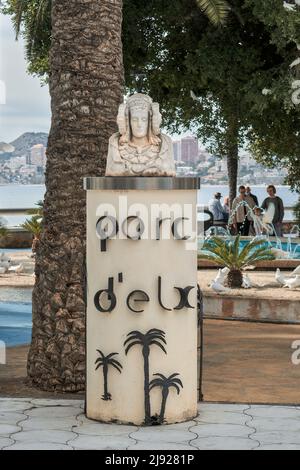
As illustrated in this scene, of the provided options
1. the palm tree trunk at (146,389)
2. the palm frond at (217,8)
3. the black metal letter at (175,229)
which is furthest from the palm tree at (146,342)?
the palm frond at (217,8)

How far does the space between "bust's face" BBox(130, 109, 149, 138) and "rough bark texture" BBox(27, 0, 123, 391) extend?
2009 millimetres

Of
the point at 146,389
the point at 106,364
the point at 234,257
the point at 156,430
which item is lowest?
the point at 156,430

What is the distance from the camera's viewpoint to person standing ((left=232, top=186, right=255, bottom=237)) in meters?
24.2

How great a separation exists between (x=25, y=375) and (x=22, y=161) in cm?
4423

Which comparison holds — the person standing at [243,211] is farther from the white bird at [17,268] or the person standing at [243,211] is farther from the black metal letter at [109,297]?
the black metal letter at [109,297]

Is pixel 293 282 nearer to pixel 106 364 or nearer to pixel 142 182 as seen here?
pixel 106 364

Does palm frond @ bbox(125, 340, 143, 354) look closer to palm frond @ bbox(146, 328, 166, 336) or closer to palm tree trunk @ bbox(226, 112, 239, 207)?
palm frond @ bbox(146, 328, 166, 336)

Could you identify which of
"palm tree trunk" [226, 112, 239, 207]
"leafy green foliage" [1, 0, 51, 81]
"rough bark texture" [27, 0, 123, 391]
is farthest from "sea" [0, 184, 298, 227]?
"rough bark texture" [27, 0, 123, 391]

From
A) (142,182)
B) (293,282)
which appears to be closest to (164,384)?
(142,182)

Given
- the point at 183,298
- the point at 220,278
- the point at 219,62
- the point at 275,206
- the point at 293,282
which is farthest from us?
the point at 275,206

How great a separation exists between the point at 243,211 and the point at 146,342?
690 inches

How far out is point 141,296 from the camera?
7004mm

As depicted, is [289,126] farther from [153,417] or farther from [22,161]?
[22,161]
